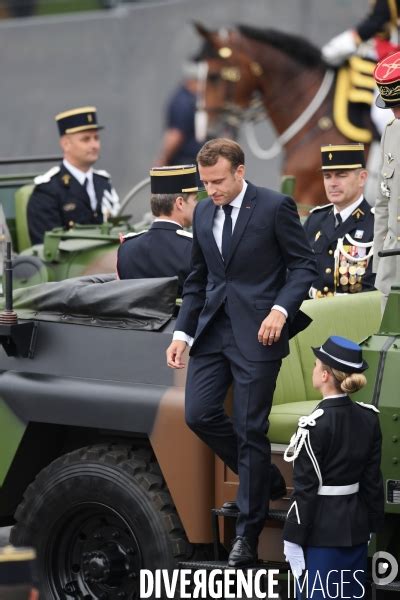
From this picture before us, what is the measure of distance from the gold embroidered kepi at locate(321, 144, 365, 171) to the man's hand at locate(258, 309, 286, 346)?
7.14ft

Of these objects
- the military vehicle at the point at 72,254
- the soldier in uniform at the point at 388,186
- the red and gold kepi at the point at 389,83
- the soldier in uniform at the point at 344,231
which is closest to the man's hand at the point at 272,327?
the soldier in uniform at the point at 388,186

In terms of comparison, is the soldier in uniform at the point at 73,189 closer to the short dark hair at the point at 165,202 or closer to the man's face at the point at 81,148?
the man's face at the point at 81,148

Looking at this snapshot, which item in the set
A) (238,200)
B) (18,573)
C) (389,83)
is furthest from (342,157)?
(18,573)

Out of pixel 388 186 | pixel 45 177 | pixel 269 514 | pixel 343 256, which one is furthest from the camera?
pixel 45 177

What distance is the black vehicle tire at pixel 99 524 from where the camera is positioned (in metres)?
6.42

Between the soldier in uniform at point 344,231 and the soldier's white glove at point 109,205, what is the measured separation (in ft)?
7.91

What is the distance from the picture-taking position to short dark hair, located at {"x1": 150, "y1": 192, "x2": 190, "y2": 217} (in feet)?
24.1

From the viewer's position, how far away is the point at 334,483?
583cm

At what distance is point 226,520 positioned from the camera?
6309 mm

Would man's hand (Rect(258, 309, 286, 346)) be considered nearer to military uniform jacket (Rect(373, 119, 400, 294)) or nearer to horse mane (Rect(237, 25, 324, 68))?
military uniform jacket (Rect(373, 119, 400, 294))

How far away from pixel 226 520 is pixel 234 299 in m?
0.84

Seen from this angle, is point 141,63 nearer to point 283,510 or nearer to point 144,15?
point 144,15

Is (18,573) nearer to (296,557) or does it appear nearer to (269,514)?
(296,557)

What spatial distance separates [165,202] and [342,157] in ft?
4.13
